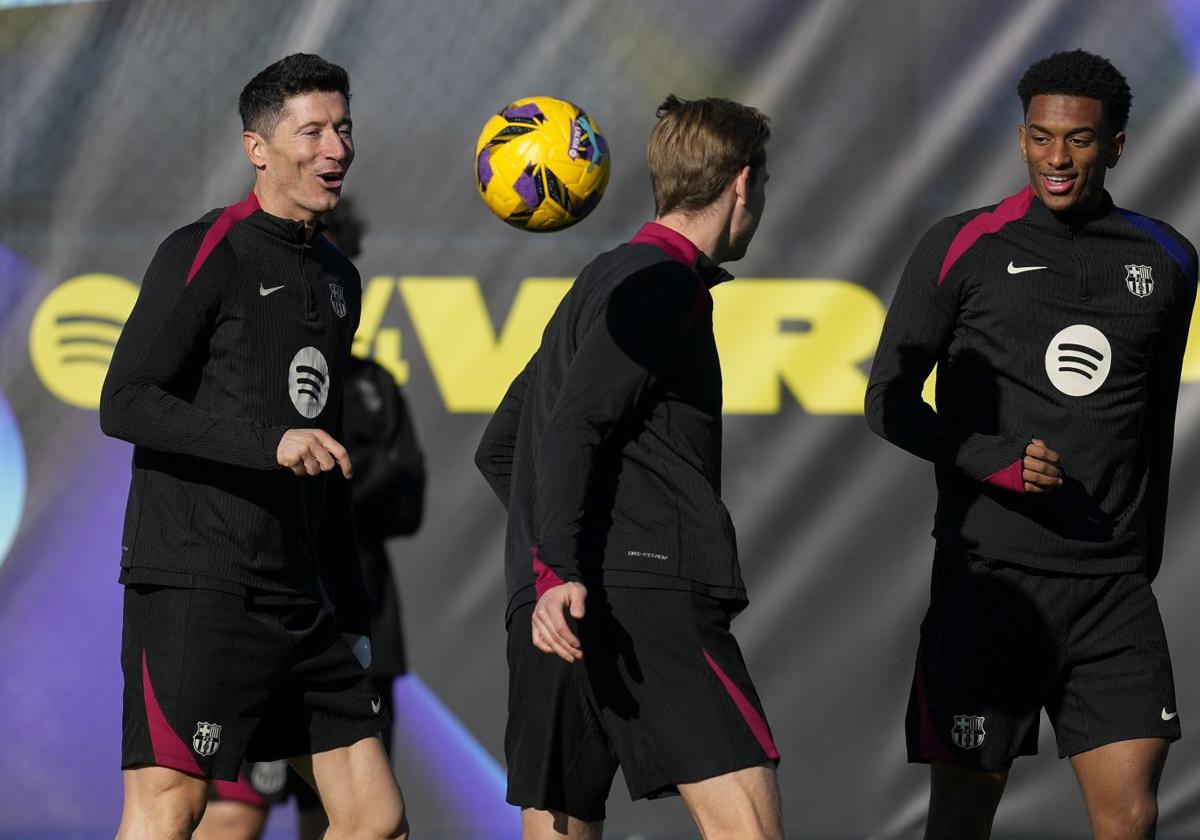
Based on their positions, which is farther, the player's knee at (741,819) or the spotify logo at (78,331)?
the spotify logo at (78,331)

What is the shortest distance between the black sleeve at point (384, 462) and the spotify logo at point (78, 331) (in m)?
0.84

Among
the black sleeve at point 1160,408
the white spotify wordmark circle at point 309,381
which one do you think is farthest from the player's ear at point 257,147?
the black sleeve at point 1160,408

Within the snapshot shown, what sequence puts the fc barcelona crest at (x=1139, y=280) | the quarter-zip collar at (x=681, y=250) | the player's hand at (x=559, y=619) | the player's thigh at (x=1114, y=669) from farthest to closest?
the fc barcelona crest at (x=1139, y=280) → the player's thigh at (x=1114, y=669) → the quarter-zip collar at (x=681, y=250) → the player's hand at (x=559, y=619)

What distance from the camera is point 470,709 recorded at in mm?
5066

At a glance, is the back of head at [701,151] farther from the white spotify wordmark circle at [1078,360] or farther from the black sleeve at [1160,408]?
the black sleeve at [1160,408]

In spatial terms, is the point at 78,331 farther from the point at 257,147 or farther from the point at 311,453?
the point at 311,453

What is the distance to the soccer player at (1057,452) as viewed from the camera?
335 cm

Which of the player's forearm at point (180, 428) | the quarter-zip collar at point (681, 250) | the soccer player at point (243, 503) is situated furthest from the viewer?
the soccer player at point (243, 503)

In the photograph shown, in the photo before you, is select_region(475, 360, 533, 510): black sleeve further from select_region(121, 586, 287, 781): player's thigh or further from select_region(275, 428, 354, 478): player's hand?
select_region(121, 586, 287, 781): player's thigh

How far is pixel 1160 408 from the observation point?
137 inches

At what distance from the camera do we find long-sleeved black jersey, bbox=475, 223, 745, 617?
271 centimetres

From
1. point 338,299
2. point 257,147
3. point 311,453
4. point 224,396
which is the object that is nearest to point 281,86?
point 257,147

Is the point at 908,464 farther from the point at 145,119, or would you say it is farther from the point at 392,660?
the point at 145,119

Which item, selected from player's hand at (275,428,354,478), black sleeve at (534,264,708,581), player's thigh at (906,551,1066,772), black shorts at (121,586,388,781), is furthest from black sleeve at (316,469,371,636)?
player's thigh at (906,551,1066,772)
